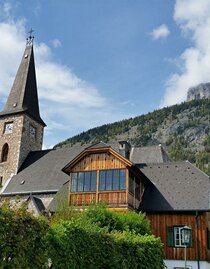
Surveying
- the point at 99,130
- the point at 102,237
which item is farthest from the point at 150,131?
the point at 102,237

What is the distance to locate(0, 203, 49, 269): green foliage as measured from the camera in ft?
25.1

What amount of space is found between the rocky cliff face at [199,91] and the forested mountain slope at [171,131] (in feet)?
190

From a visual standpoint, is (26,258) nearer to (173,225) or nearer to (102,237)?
(102,237)

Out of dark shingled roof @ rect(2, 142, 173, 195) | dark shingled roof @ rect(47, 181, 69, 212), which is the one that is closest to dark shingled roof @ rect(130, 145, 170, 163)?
dark shingled roof @ rect(2, 142, 173, 195)

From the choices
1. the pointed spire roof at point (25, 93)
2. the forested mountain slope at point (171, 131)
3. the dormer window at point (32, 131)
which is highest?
the forested mountain slope at point (171, 131)

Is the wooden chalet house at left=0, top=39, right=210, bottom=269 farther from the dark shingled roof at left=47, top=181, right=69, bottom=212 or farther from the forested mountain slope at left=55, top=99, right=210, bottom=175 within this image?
the forested mountain slope at left=55, top=99, right=210, bottom=175

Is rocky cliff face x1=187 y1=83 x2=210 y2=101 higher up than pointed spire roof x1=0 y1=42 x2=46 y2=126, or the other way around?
rocky cliff face x1=187 y1=83 x2=210 y2=101

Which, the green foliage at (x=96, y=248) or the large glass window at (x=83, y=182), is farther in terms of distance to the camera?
the large glass window at (x=83, y=182)

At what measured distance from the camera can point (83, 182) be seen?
A: 2402 centimetres

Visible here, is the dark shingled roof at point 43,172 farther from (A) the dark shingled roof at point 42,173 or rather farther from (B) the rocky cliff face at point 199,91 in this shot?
(B) the rocky cliff face at point 199,91

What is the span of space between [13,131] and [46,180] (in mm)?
9531

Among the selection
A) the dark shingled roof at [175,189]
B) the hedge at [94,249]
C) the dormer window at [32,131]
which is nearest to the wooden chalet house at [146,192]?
the dark shingled roof at [175,189]

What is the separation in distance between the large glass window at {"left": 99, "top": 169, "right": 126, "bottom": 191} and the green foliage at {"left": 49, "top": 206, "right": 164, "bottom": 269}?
5.57 m

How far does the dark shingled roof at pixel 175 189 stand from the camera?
22.6 m
